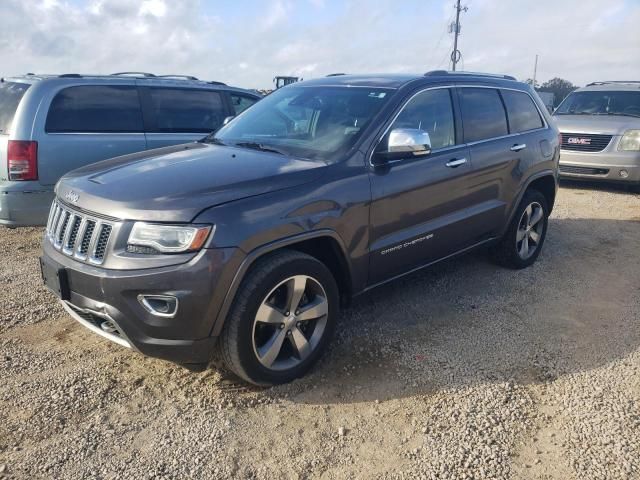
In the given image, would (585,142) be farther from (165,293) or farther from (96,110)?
(165,293)

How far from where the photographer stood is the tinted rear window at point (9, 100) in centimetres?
526

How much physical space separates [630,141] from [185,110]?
7236 millimetres

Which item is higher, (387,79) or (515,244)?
(387,79)

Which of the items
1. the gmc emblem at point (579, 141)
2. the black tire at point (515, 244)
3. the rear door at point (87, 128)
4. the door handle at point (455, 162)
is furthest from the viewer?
the gmc emblem at point (579, 141)

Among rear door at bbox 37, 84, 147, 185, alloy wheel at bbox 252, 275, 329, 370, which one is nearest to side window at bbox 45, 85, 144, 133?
rear door at bbox 37, 84, 147, 185

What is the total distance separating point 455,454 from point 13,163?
180 inches

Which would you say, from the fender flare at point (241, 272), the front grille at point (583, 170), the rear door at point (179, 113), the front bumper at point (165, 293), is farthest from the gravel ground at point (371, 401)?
the front grille at point (583, 170)

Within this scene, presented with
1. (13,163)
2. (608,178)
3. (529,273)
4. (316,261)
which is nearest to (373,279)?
(316,261)

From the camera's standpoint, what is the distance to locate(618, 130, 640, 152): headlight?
8.88 metres

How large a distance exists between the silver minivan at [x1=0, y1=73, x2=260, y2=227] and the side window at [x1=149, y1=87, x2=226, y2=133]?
0.04 feet

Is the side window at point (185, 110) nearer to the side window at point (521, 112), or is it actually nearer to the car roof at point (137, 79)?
the car roof at point (137, 79)

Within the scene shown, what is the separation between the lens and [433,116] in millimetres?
4133

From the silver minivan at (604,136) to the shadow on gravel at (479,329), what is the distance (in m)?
4.00

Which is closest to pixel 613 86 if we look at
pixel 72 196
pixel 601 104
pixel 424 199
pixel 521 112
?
pixel 601 104
